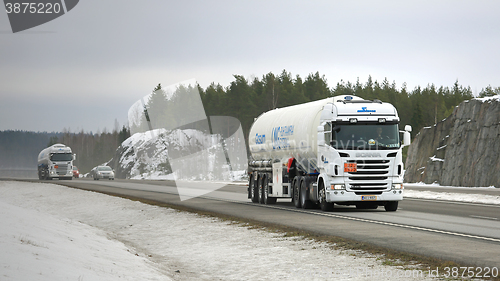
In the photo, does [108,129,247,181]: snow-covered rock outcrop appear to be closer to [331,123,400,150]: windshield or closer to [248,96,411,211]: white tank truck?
[248,96,411,211]: white tank truck

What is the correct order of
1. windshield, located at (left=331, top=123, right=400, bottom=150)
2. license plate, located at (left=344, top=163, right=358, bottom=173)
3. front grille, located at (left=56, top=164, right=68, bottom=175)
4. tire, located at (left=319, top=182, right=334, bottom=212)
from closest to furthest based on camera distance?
license plate, located at (left=344, top=163, right=358, bottom=173) → windshield, located at (left=331, top=123, right=400, bottom=150) → tire, located at (left=319, top=182, right=334, bottom=212) → front grille, located at (left=56, top=164, right=68, bottom=175)

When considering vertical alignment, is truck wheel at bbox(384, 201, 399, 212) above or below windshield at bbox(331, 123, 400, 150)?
below

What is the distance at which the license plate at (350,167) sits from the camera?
21.3m

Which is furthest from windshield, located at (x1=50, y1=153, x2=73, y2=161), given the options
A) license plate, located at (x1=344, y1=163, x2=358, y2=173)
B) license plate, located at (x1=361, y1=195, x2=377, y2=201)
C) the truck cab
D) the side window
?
license plate, located at (x1=361, y1=195, x2=377, y2=201)

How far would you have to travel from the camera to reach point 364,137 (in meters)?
21.5

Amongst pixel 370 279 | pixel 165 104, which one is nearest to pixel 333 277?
pixel 370 279

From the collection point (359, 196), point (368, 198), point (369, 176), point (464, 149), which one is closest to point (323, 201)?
point (359, 196)

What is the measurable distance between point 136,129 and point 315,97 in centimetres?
5541

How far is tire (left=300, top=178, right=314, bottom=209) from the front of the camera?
23778 millimetres

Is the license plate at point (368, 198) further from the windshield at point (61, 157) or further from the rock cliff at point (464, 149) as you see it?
the windshield at point (61, 157)

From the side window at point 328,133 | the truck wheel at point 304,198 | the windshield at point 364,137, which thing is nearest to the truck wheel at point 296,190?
the truck wheel at point 304,198

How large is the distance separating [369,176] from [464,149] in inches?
1357

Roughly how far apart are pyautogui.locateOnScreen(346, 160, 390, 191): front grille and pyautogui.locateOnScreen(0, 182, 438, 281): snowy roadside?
5442 mm

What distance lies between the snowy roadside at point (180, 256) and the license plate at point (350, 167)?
5.25 meters
